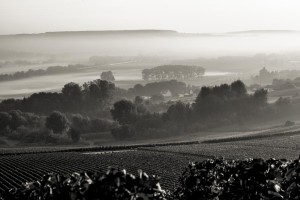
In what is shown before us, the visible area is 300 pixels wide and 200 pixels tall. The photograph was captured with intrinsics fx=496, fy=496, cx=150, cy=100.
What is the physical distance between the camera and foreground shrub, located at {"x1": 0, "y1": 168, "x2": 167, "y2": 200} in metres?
11.6

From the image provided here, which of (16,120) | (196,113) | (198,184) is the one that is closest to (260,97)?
(196,113)

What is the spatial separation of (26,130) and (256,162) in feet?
337

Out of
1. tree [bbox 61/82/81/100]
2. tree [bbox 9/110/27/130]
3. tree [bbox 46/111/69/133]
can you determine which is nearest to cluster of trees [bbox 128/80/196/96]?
tree [bbox 61/82/81/100]

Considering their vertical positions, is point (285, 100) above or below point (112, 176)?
below

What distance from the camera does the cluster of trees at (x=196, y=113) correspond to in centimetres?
11199

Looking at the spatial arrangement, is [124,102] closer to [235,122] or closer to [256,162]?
[235,122]

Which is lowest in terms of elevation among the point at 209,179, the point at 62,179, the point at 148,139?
the point at 148,139

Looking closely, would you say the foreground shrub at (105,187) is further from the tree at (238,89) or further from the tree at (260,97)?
the tree at (238,89)

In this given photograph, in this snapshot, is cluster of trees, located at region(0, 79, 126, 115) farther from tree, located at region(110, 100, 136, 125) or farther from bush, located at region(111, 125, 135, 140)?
bush, located at region(111, 125, 135, 140)

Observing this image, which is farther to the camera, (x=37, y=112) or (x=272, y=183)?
(x=37, y=112)

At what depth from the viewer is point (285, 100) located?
128 m

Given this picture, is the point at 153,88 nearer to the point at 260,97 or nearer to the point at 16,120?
the point at 260,97

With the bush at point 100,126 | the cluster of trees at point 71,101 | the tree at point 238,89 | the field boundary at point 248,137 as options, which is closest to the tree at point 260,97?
the tree at point 238,89

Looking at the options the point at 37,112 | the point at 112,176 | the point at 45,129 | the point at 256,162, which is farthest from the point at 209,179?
the point at 37,112
